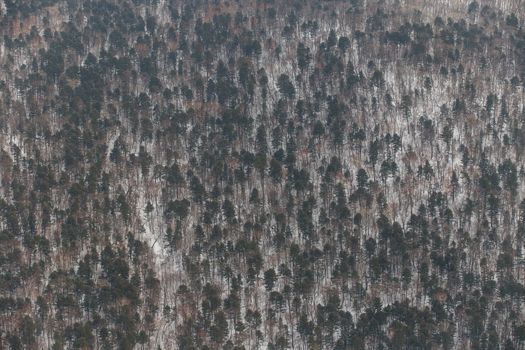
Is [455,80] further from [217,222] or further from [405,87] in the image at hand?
[217,222]

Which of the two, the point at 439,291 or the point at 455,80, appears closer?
the point at 439,291

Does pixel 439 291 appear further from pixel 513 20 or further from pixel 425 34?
pixel 513 20

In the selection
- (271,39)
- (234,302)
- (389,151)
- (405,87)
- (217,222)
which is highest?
(271,39)

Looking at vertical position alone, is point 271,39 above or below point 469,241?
above

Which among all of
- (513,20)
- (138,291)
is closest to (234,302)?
(138,291)

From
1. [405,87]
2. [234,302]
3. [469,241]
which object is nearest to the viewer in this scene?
[234,302]

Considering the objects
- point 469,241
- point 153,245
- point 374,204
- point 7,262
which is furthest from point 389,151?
point 7,262

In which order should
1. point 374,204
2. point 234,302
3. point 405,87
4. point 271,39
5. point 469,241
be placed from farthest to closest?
1. point 271,39
2. point 405,87
3. point 374,204
4. point 469,241
5. point 234,302
